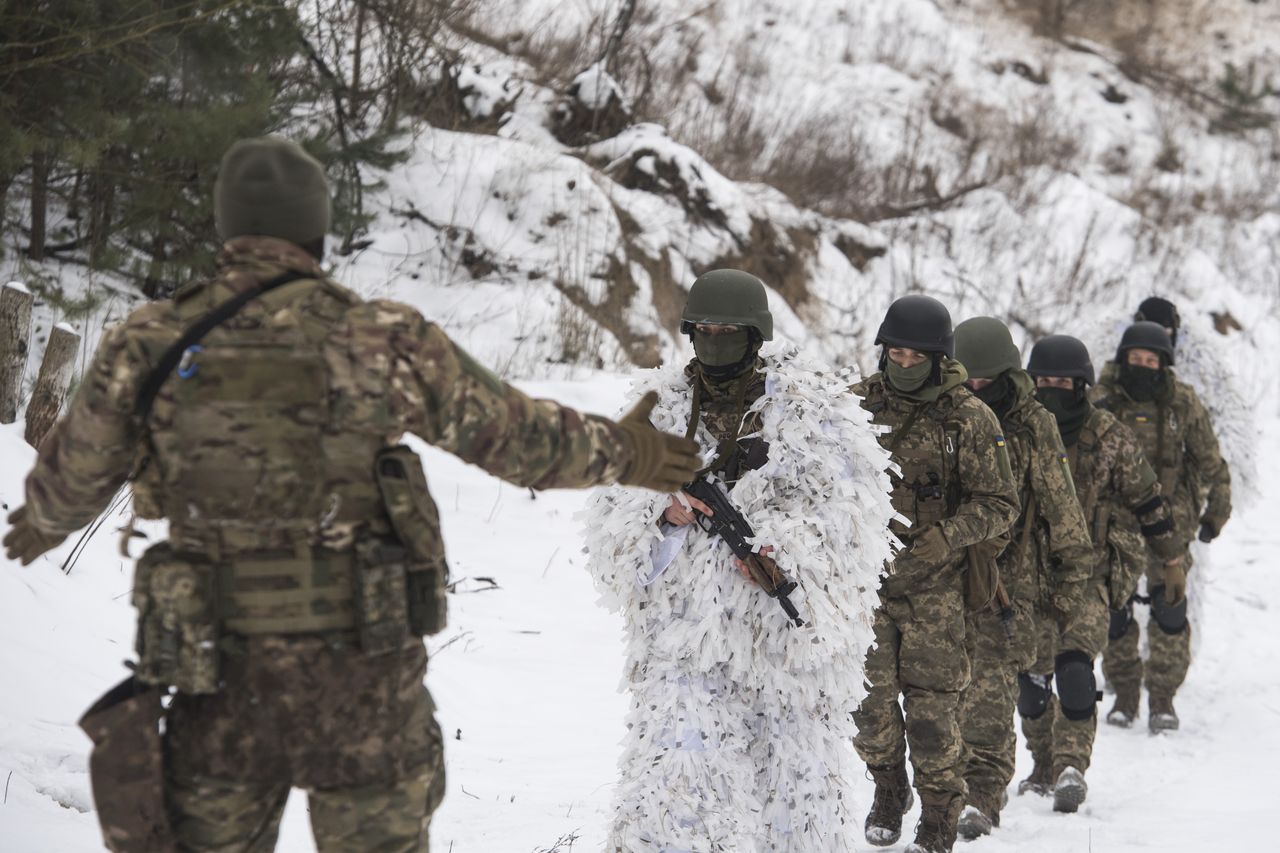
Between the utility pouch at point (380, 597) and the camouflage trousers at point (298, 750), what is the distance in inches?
2.2

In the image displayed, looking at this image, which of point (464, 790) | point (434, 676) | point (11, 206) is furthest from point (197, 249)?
point (464, 790)

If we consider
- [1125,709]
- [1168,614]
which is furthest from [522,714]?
[1168,614]

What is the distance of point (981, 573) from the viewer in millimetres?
4629

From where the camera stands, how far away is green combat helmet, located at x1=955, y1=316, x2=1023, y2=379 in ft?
17.1

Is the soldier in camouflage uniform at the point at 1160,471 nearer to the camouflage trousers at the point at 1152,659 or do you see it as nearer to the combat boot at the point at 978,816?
the camouflage trousers at the point at 1152,659

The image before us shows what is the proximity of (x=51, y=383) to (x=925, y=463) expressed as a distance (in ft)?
13.0

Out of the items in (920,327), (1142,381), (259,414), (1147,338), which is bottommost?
(1142,381)

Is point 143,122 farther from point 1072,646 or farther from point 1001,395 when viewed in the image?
point 1072,646

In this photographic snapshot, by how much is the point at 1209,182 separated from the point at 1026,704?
55.3 feet

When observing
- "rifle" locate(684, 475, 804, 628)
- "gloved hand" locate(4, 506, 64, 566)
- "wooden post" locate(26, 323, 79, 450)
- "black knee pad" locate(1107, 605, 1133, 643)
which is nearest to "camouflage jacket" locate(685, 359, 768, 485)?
"rifle" locate(684, 475, 804, 628)

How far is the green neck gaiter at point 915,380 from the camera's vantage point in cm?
448

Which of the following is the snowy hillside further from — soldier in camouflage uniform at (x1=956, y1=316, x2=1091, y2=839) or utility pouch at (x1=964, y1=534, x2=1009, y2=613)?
utility pouch at (x1=964, y1=534, x2=1009, y2=613)

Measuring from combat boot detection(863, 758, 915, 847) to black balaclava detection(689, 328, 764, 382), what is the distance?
1758mm

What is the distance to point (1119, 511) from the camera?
6066 mm
